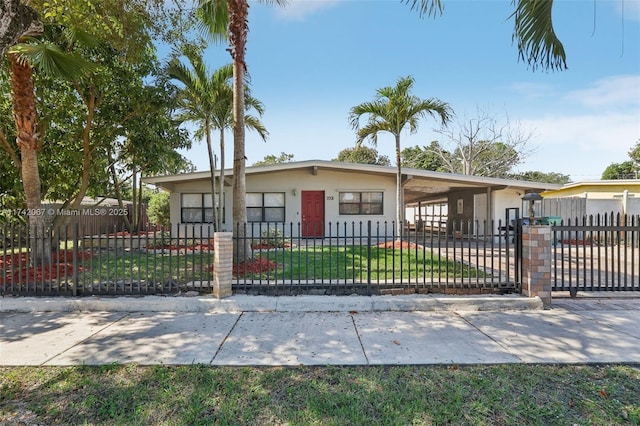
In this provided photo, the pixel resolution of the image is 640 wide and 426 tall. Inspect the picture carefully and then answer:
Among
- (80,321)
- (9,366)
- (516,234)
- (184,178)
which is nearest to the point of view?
(9,366)

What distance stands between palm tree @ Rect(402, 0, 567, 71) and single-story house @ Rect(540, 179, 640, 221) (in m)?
13.4

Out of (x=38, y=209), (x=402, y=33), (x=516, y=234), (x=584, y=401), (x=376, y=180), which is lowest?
(x=584, y=401)

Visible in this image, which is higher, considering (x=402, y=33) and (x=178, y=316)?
(x=402, y=33)

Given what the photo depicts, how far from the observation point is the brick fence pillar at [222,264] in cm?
546

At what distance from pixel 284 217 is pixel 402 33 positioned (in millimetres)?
8690

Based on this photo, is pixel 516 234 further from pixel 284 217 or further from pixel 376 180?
pixel 284 217

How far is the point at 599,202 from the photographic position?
16.5 metres

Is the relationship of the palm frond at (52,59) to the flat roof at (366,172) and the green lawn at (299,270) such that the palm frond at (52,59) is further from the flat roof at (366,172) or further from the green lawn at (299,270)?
the flat roof at (366,172)

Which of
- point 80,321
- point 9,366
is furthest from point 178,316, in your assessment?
point 9,366

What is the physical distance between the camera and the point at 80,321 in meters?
4.86

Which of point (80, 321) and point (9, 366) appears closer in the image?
point (9, 366)

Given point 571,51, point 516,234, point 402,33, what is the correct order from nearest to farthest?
1. point 571,51
2. point 516,234
3. point 402,33

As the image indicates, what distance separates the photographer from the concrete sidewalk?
12.1ft

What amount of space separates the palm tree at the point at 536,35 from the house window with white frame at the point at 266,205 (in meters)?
11.5
